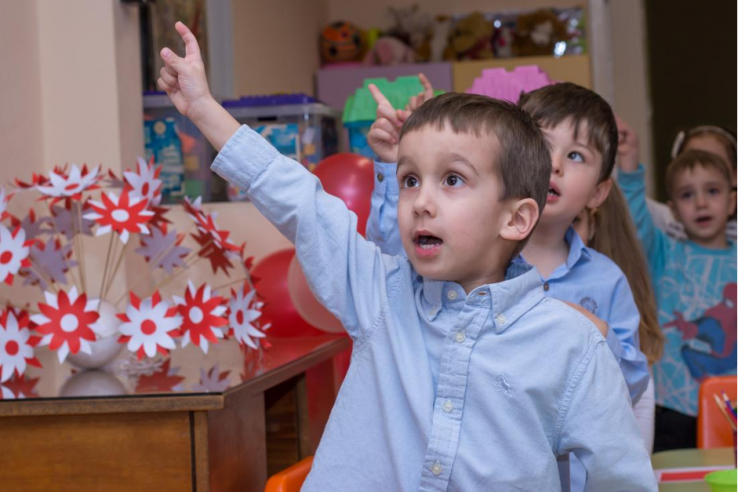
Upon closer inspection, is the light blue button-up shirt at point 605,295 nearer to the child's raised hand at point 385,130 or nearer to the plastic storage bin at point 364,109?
the child's raised hand at point 385,130

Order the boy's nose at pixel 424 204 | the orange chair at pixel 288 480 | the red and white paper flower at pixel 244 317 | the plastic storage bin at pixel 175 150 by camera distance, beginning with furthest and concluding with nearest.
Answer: the plastic storage bin at pixel 175 150, the red and white paper flower at pixel 244 317, the orange chair at pixel 288 480, the boy's nose at pixel 424 204

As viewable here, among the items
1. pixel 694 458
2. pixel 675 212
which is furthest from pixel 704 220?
pixel 694 458

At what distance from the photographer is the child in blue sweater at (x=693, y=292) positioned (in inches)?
96.3

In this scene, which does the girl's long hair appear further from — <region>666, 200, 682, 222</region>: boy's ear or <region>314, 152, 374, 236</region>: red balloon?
<region>666, 200, 682, 222</region>: boy's ear

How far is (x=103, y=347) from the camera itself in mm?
1641

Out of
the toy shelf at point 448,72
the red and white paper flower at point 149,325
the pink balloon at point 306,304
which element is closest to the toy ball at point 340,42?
the toy shelf at point 448,72

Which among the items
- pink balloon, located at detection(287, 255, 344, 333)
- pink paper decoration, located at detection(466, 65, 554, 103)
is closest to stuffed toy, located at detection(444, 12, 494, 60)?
pink paper decoration, located at detection(466, 65, 554, 103)

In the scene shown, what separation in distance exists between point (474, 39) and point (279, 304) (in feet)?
9.70

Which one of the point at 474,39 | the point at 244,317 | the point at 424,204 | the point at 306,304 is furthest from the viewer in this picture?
the point at 474,39

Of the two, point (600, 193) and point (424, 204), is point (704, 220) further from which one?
point (424, 204)

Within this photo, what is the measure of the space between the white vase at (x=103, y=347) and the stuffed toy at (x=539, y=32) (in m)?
3.49

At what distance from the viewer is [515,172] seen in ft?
3.44

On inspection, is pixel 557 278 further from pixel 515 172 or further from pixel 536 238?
pixel 515 172

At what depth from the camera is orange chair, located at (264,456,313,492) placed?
114 centimetres
